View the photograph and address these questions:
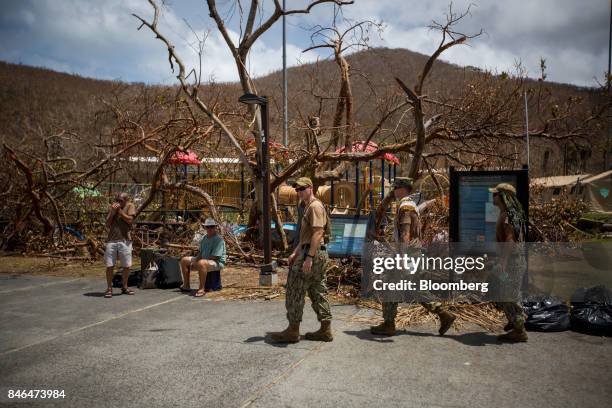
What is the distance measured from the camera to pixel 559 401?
152 inches

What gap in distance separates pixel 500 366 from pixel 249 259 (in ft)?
21.7

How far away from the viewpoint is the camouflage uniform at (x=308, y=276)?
522 cm

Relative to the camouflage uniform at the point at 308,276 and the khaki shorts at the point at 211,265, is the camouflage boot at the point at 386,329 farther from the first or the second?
the khaki shorts at the point at 211,265

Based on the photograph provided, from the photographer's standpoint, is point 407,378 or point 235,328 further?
point 235,328

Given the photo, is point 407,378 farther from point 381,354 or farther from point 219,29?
point 219,29

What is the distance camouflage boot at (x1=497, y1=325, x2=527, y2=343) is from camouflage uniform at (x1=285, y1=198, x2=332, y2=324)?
1889 mm

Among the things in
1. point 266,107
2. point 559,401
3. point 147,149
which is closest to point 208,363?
point 559,401

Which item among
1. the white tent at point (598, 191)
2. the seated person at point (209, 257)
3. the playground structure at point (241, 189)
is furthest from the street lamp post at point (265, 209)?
the white tent at point (598, 191)

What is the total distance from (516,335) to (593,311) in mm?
1095

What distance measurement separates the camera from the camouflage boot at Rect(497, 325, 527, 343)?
208 inches

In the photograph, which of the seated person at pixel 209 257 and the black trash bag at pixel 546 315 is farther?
the seated person at pixel 209 257

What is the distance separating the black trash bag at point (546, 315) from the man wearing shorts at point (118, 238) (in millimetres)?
5842

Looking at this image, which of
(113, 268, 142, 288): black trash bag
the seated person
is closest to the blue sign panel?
the seated person

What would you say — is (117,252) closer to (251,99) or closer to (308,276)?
(251,99)
